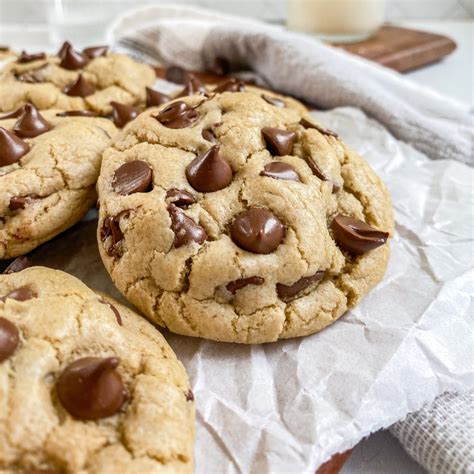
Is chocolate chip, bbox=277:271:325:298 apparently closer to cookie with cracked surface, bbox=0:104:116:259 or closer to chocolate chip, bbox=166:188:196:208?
chocolate chip, bbox=166:188:196:208

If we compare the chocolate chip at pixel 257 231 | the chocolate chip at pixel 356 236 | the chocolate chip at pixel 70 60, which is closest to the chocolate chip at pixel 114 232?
the chocolate chip at pixel 257 231

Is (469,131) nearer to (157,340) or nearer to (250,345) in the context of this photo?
(250,345)

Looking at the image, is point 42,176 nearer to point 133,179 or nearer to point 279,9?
point 133,179

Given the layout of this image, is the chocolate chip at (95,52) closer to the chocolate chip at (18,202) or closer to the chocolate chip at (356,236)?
the chocolate chip at (18,202)

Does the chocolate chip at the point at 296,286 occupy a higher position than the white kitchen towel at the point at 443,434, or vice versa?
the chocolate chip at the point at 296,286

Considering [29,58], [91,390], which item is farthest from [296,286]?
[29,58]

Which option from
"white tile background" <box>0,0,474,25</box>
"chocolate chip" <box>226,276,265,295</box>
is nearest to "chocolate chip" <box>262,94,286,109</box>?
"chocolate chip" <box>226,276,265,295</box>

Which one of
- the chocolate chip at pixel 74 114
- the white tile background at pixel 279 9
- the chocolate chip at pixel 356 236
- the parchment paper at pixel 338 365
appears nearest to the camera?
the parchment paper at pixel 338 365

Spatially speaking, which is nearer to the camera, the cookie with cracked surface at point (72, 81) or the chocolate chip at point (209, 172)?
the chocolate chip at point (209, 172)
